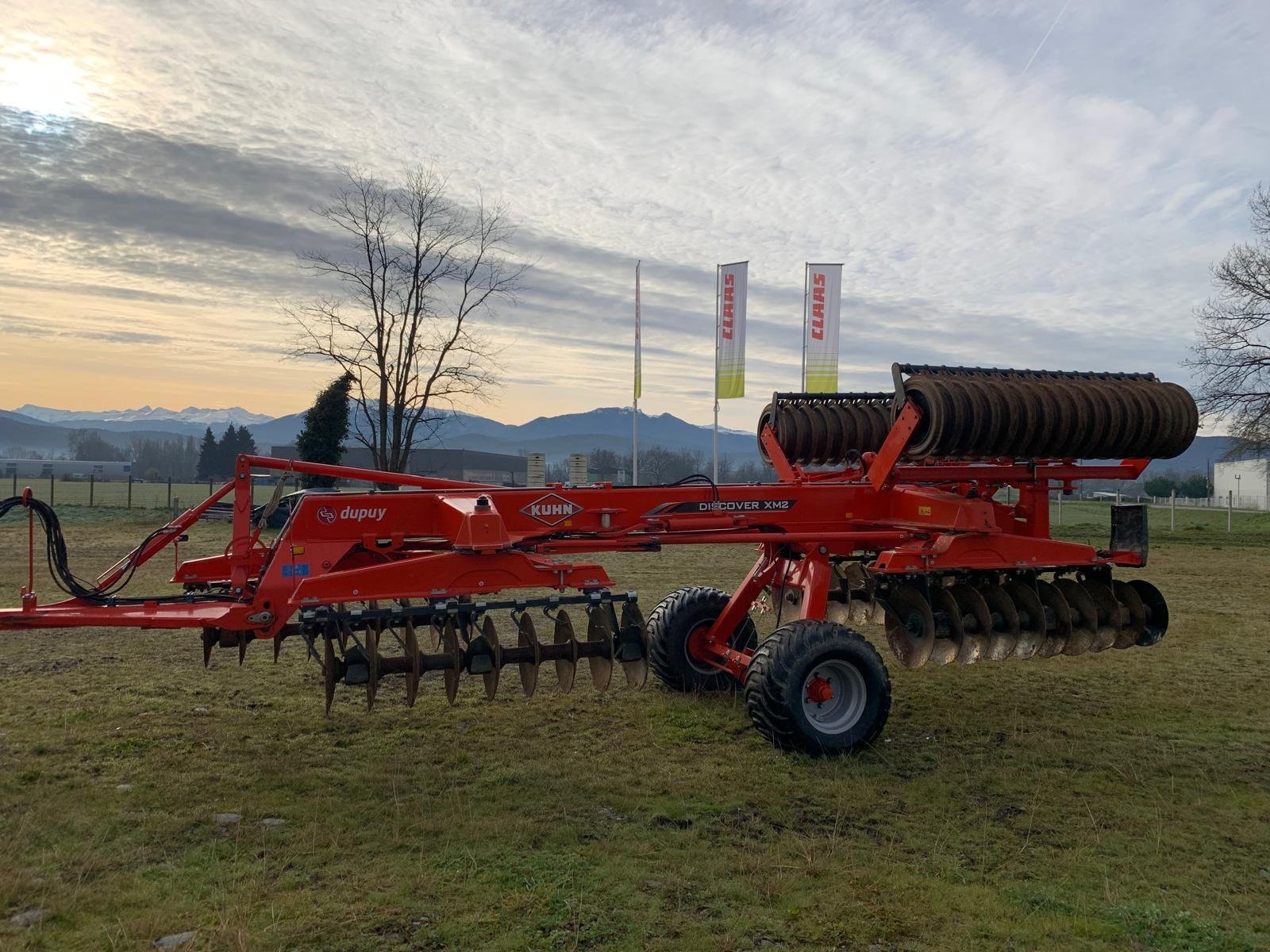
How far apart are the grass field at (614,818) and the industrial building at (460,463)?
5432 centimetres

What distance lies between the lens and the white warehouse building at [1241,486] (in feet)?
235

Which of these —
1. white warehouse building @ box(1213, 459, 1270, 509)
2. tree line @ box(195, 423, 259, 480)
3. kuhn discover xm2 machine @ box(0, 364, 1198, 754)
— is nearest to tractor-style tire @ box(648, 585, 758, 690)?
kuhn discover xm2 machine @ box(0, 364, 1198, 754)

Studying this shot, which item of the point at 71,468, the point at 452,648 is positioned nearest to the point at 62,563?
the point at 452,648

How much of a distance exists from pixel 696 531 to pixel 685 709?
1.68m

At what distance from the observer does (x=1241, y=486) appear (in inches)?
3068

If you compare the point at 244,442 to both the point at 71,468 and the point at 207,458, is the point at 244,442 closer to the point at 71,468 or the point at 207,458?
the point at 207,458

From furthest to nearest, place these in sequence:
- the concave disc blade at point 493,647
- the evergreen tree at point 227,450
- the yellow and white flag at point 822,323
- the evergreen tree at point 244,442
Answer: the evergreen tree at point 227,450 → the evergreen tree at point 244,442 → the yellow and white flag at point 822,323 → the concave disc blade at point 493,647

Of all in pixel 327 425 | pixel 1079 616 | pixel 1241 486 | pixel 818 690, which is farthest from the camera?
pixel 1241 486

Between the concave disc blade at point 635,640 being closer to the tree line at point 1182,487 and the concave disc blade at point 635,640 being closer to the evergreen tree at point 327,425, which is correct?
the evergreen tree at point 327,425

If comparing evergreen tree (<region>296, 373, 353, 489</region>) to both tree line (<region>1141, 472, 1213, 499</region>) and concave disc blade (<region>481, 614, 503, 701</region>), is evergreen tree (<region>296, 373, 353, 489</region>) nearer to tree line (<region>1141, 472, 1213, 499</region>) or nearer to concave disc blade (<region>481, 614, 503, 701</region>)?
concave disc blade (<region>481, 614, 503, 701</region>)

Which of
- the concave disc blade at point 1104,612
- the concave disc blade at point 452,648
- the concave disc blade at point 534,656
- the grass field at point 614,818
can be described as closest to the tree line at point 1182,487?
the concave disc blade at point 1104,612

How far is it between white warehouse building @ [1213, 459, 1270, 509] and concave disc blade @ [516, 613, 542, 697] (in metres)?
75.4

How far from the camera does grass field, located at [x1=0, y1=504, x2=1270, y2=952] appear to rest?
4.20 meters

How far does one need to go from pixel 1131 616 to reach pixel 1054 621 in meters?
0.70
